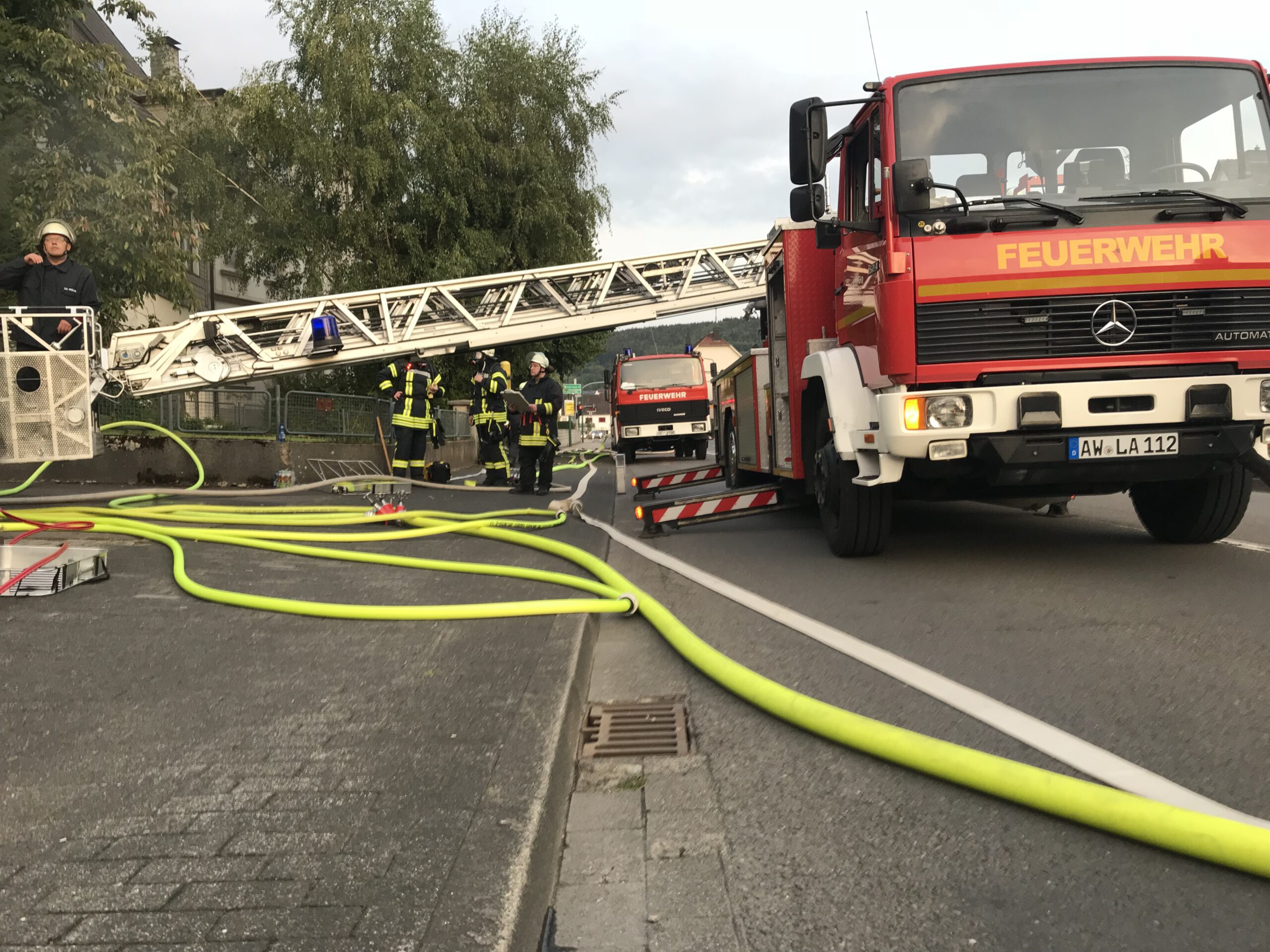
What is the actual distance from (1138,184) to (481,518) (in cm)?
528

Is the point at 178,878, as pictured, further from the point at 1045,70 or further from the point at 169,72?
the point at 169,72

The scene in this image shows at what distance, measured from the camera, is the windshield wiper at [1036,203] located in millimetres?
5742

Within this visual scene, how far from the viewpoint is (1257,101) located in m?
6.11

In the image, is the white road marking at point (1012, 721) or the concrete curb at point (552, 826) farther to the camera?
the white road marking at point (1012, 721)

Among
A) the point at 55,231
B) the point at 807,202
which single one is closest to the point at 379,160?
the point at 55,231

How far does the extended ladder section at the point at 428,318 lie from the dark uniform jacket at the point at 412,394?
8.52 feet

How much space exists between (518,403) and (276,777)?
9296 mm

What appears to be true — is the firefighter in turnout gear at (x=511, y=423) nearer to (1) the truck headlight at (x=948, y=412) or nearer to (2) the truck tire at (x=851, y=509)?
(2) the truck tire at (x=851, y=509)

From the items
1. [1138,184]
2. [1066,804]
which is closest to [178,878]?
[1066,804]

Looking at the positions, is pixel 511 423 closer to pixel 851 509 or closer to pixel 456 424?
pixel 851 509

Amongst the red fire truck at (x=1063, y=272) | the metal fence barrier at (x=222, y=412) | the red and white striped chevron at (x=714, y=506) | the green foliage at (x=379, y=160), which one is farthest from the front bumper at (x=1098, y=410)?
the green foliage at (x=379, y=160)

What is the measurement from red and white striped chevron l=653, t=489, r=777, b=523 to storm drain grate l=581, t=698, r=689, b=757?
4918 millimetres

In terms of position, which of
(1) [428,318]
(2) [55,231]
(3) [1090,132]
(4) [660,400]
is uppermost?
(1) [428,318]

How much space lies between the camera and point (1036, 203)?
19.1ft
